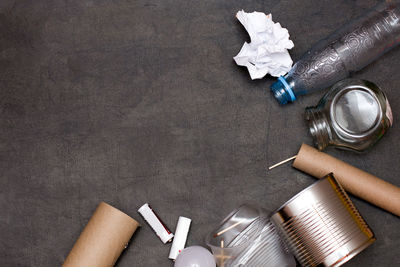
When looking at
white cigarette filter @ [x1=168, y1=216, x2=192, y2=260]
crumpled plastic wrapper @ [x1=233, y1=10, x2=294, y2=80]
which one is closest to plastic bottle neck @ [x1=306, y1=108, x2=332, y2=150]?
crumpled plastic wrapper @ [x1=233, y1=10, x2=294, y2=80]

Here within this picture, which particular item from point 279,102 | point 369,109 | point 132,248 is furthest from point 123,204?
point 369,109

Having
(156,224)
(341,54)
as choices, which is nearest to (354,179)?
(341,54)

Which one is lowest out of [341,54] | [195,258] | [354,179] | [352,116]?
[195,258]

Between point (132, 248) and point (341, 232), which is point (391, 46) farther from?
point (132, 248)

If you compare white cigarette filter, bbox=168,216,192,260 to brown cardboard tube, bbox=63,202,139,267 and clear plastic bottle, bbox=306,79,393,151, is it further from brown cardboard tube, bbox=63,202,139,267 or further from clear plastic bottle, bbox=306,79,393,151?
Result: clear plastic bottle, bbox=306,79,393,151

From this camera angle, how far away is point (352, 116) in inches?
27.4

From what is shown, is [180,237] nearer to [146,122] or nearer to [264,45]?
[146,122]

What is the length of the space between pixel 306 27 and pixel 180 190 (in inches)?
16.3

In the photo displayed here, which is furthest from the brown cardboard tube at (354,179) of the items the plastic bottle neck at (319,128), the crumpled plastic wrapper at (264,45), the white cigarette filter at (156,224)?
the white cigarette filter at (156,224)

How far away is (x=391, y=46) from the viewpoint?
76 cm

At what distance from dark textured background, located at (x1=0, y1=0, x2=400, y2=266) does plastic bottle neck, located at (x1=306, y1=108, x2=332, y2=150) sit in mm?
26

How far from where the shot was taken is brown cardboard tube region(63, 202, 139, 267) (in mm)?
656

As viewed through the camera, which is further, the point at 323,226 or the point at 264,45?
the point at 264,45

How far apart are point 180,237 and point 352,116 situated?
382 millimetres
